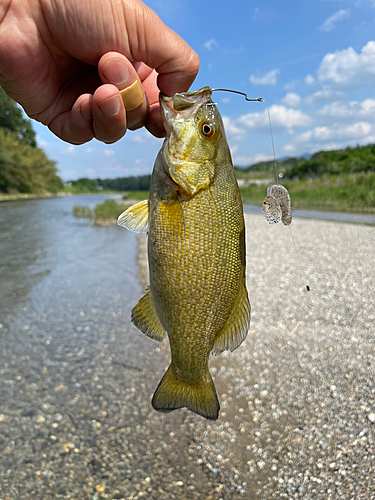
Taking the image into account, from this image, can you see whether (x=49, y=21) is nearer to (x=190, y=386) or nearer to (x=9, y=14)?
(x=9, y=14)

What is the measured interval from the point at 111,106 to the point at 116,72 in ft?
0.67

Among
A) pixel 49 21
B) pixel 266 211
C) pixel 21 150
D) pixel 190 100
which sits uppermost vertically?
pixel 21 150

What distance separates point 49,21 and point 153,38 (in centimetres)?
70

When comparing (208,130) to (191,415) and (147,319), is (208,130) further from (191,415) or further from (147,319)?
(191,415)

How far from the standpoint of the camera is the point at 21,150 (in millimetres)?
68625

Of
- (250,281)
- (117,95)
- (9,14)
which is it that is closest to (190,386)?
(117,95)

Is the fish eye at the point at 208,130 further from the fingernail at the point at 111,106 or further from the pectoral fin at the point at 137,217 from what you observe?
the fingernail at the point at 111,106

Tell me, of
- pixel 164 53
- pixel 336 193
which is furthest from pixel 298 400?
pixel 336 193

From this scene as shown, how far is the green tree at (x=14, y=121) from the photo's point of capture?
72438 mm

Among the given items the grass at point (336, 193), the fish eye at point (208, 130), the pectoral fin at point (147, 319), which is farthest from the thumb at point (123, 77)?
the grass at point (336, 193)

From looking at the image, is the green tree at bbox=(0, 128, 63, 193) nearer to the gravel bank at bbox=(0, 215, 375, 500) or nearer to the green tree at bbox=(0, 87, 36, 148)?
the green tree at bbox=(0, 87, 36, 148)

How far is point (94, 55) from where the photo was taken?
2504 millimetres

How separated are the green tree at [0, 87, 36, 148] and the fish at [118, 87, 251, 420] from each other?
80145 millimetres

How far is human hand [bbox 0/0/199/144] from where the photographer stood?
89.3 inches
